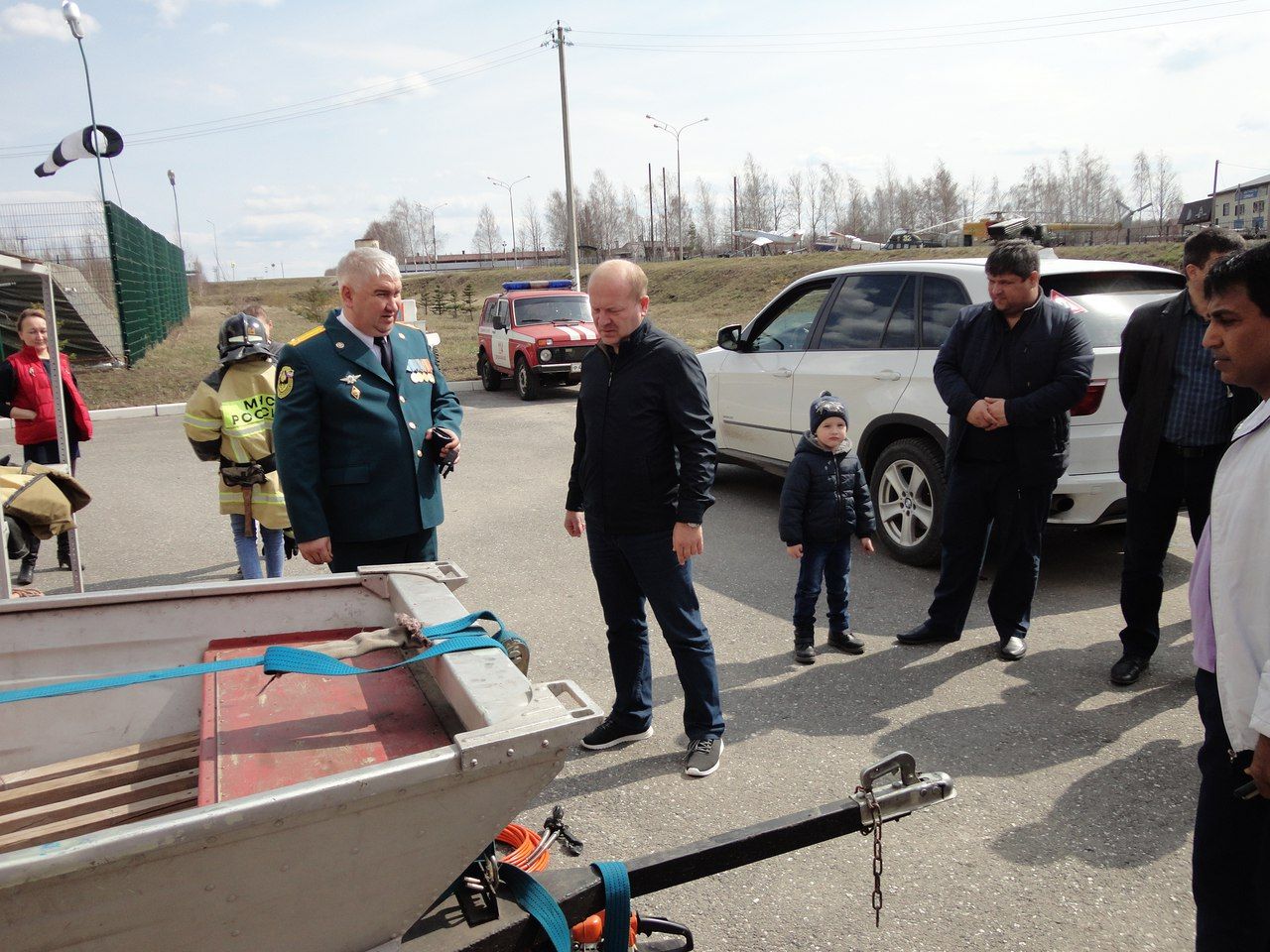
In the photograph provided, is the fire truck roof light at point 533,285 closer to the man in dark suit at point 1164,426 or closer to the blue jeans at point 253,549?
the blue jeans at point 253,549

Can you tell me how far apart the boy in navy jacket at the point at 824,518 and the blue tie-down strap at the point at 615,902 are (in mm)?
2755

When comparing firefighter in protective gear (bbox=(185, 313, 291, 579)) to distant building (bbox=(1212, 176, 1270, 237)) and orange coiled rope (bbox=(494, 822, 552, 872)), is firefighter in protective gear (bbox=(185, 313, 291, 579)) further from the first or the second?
distant building (bbox=(1212, 176, 1270, 237))

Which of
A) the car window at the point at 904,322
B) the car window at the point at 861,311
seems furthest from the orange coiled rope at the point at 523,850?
the car window at the point at 861,311

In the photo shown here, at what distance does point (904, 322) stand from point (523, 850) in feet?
15.6

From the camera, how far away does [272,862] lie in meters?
1.57

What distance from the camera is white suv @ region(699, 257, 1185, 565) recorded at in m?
5.25

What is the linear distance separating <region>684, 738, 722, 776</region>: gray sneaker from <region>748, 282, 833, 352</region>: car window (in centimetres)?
390

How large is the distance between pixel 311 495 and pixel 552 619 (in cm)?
229

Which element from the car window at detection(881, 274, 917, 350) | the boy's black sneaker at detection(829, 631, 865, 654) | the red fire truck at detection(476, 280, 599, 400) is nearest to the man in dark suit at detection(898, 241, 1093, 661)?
the boy's black sneaker at detection(829, 631, 865, 654)

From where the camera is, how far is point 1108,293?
545 centimetres

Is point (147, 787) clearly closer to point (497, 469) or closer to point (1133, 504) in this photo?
point (1133, 504)

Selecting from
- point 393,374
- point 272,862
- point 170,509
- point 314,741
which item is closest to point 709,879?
point 314,741

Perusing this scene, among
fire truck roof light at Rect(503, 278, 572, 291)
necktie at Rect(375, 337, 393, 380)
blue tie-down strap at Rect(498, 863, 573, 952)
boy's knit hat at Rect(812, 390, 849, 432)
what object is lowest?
blue tie-down strap at Rect(498, 863, 573, 952)

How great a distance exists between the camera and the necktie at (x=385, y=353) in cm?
350
